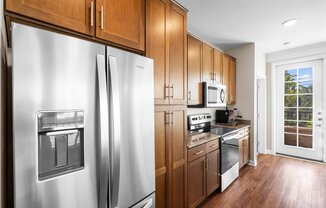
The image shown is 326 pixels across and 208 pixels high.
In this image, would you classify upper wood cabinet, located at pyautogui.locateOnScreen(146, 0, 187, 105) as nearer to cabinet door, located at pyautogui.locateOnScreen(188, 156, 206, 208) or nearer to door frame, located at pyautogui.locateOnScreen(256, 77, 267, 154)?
cabinet door, located at pyautogui.locateOnScreen(188, 156, 206, 208)

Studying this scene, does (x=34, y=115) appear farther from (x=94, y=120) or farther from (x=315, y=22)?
(x=315, y=22)

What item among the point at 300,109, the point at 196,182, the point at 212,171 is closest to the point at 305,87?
the point at 300,109

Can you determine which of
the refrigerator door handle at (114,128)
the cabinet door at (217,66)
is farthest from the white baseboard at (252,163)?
the refrigerator door handle at (114,128)

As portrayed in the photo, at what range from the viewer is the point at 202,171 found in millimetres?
2277

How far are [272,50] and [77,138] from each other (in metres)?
4.85

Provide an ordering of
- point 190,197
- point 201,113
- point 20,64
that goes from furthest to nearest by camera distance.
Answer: point 201,113, point 190,197, point 20,64

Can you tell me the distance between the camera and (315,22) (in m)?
2.74

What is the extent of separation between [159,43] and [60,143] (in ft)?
3.68

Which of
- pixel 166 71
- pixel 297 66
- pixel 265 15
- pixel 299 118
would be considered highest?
pixel 265 15

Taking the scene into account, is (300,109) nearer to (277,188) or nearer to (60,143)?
(277,188)

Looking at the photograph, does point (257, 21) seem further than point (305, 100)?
No

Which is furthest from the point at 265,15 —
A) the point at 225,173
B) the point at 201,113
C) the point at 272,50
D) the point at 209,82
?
the point at 225,173

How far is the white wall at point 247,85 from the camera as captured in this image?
3.80 m

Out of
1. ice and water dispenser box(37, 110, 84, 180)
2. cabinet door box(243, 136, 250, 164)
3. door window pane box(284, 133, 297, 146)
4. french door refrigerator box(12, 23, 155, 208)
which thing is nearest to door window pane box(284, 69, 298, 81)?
door window pane box(284, 133, 297, 146)
